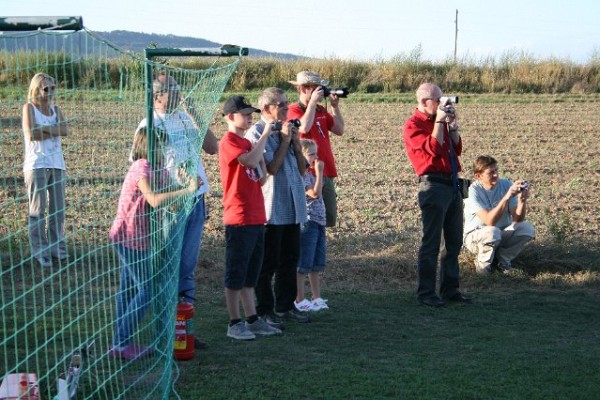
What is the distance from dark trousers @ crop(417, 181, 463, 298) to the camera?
24.5 feet

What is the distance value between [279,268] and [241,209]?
85 cm

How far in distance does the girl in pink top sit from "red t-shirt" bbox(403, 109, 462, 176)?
2.98 metres

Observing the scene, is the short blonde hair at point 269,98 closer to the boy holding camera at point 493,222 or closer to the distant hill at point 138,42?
the distant hill at point 138,42

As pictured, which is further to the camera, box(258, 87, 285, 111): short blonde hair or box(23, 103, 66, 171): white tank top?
box(258, 87, 285, 111): short blonde hair

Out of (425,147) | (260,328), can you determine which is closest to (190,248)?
(260,328)

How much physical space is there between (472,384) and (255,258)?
1.78 metres

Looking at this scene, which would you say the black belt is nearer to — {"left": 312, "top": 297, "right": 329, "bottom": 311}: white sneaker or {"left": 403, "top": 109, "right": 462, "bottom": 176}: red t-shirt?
{"left": 403, "top": 109, "right": 462, "bottom": 176}: red t-shirt

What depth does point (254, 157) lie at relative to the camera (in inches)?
243

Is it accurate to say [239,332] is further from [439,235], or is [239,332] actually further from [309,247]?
[439,235]

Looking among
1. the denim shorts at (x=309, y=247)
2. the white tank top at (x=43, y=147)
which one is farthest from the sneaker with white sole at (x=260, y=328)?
the white tank top at (x=43, y=147)

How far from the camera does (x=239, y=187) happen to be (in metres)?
6.26

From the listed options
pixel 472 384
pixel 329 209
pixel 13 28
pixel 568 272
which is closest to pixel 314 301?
pixel 329 209

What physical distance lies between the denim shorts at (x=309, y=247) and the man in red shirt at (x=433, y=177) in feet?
2.98

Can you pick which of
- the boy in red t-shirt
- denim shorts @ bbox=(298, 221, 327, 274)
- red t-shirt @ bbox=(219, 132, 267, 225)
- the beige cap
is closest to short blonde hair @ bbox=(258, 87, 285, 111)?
the boy in red t-shirt
